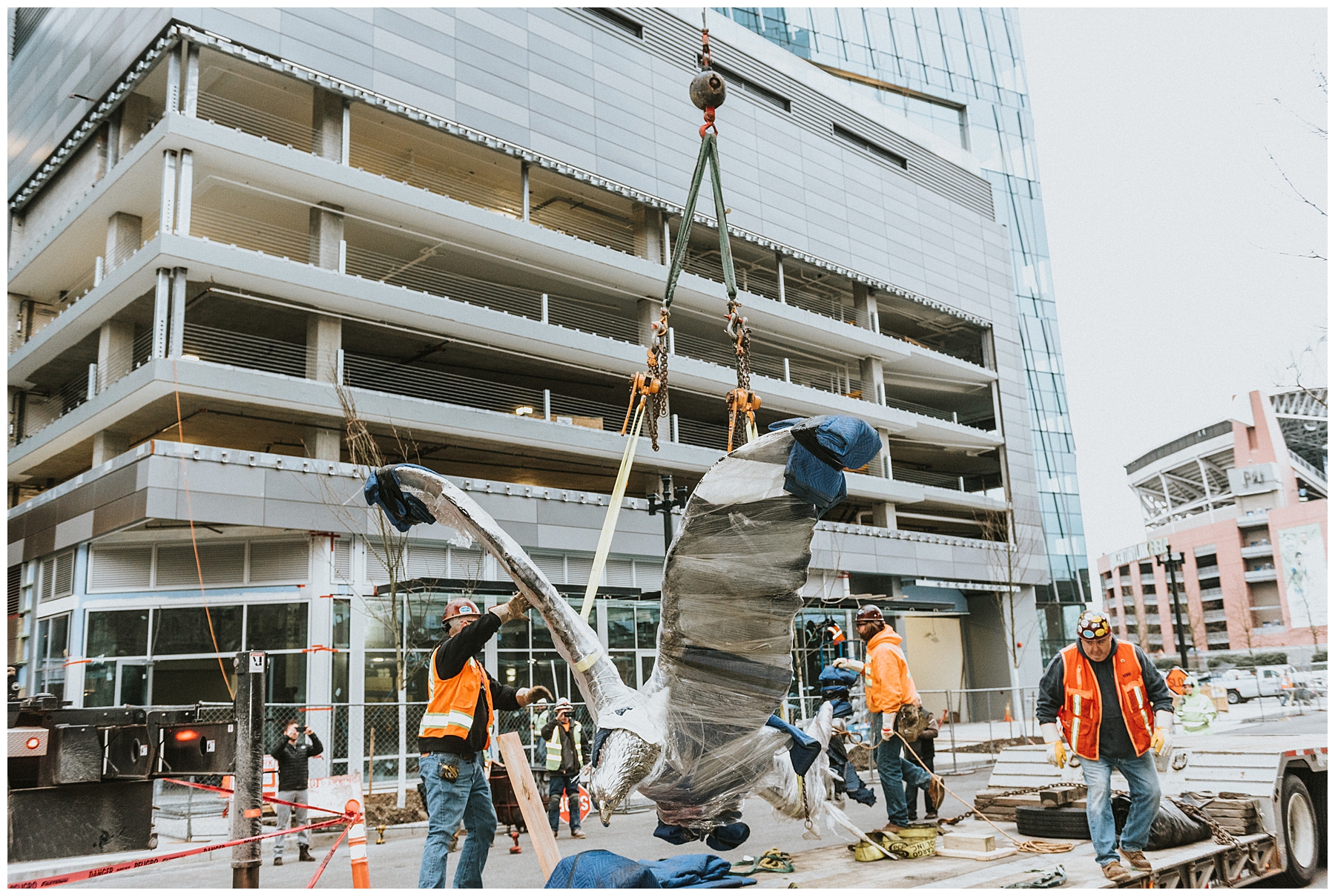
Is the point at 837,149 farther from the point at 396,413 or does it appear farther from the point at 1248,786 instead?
the point at 1248,786

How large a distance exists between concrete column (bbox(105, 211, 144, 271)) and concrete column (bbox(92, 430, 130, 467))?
11.9 ft

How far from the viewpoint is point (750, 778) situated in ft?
17.5

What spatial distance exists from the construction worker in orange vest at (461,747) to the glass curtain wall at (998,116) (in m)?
37.2

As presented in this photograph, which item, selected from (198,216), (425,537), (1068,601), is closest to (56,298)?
(198,216)

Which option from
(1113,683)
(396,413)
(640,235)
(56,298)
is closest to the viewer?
(1113,683)

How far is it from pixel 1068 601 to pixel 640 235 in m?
26.6

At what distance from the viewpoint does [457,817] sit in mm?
6059

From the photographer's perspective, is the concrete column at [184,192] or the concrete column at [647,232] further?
the concrete column at [647,232]

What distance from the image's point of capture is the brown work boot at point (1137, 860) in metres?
5.66

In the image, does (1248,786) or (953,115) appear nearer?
(1248,786)

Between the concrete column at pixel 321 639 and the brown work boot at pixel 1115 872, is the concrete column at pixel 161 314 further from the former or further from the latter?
the brown work boot at pixel 1115 872

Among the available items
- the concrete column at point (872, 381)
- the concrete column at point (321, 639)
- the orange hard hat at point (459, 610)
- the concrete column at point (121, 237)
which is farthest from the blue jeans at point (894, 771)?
the concrete column at point (872, 381)

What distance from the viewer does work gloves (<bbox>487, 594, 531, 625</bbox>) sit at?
18.4 ft

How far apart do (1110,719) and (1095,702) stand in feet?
0.45
